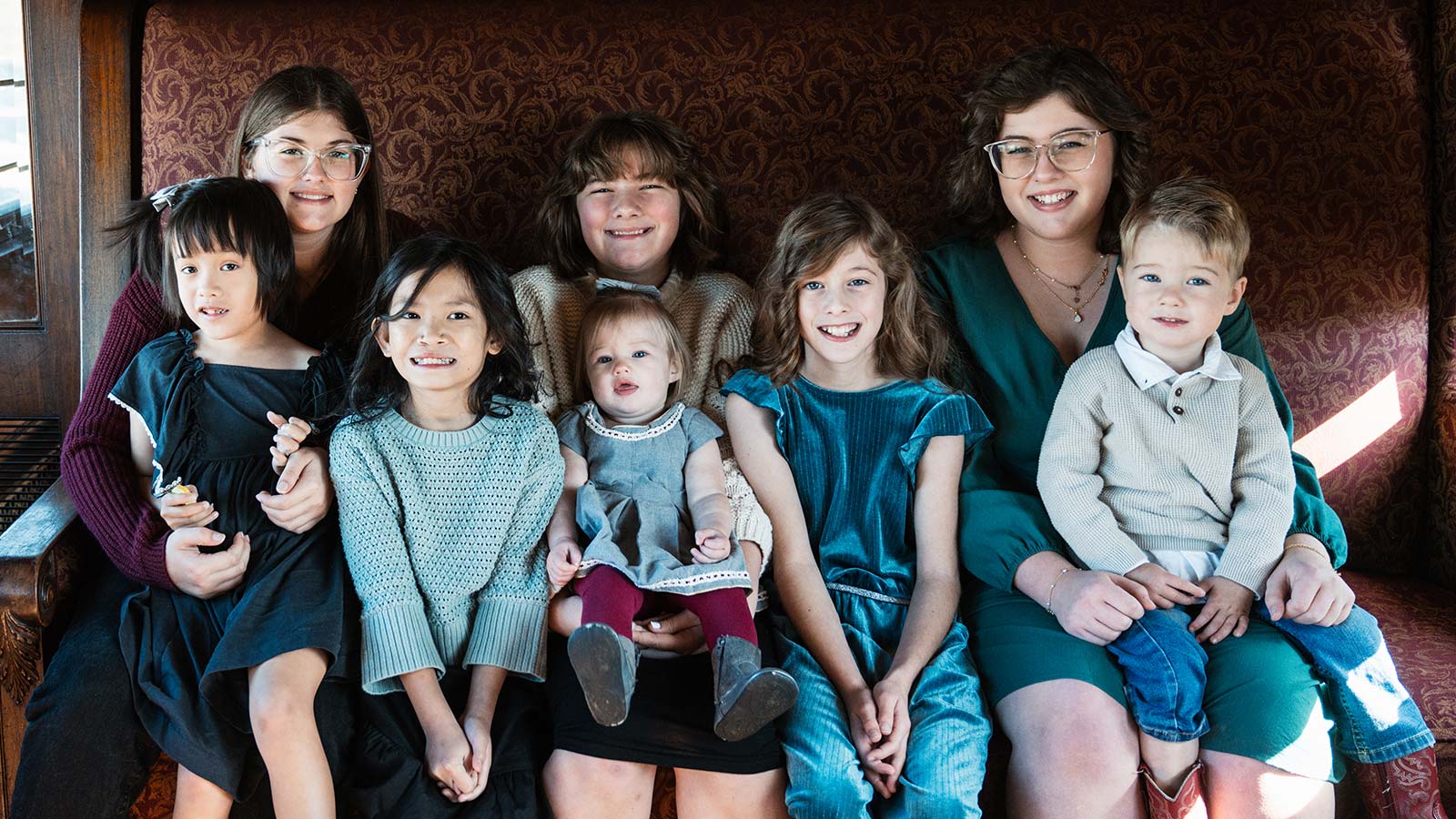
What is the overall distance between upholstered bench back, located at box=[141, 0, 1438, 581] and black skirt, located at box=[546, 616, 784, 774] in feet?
3.60

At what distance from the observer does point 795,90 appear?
8.43ft

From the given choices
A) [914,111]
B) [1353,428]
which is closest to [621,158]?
[914,111]

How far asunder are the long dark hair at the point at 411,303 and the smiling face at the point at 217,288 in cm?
20

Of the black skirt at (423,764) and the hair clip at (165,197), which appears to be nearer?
the black skirt at (423,764)

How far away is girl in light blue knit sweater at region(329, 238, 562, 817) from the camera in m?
1.75

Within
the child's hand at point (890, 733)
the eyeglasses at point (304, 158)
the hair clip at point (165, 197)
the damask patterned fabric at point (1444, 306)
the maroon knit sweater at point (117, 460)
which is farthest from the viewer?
the damask patterned fabric at point (1444, 306)

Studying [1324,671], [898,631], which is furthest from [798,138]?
[1324,671]

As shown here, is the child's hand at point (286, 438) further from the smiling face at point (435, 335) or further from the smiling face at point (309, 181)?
the smiling face at point (309, 181)

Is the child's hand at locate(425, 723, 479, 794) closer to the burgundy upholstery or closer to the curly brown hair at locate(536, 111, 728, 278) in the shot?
the curly brown hair at locate(536, 111, 728, 278)

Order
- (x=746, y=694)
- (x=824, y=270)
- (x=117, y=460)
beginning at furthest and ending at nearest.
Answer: (x=824, y=270) → (x=117, y=460) → (x=746, y=694)

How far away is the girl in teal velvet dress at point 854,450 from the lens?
76.7 inches

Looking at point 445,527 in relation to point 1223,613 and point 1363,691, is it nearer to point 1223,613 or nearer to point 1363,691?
point 1223,613

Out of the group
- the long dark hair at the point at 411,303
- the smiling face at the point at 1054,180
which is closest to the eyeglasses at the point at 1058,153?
the smiling face at the point at 1054,180

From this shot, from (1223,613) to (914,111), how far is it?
4.29 ft
